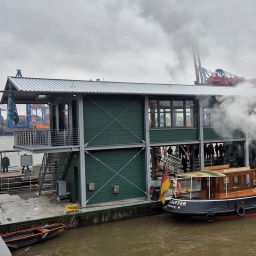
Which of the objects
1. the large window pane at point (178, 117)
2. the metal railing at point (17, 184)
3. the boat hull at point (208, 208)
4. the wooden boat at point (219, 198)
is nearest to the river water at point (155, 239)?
the boat hull at point (208, 208)

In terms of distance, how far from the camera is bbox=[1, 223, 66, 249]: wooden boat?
13.5 metres

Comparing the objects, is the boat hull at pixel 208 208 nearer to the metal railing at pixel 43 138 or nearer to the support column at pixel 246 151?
the metal railing at pixel 43 138

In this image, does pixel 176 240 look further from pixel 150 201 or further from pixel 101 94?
pixel 101 94

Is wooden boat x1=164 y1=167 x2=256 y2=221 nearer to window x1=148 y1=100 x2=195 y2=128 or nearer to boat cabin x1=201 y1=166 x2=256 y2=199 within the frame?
boat cabin x1=201 y1=166 x2=256 y2=199

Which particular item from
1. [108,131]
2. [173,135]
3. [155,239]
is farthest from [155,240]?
[173,135]

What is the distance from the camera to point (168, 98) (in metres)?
20.5

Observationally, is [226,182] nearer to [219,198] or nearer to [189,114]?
[219,198]

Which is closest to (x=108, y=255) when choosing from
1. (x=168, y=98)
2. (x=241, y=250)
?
(x=241, y=250)

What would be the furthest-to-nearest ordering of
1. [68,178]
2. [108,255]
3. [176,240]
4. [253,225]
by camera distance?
[68,178] → [253,225] → [176,240] → [108,255]

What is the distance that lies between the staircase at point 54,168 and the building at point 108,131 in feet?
0.20

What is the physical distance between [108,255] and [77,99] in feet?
26.3

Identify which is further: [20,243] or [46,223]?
[46,223]

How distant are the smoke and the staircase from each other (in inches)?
382

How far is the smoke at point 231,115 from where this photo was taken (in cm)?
2202
